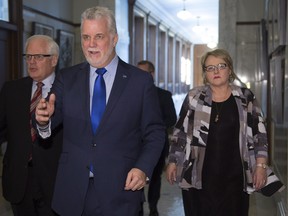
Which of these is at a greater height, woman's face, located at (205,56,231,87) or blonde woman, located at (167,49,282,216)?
woman's face, located at (205,56,231,87)

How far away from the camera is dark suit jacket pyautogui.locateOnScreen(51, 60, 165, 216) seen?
92.7 inches

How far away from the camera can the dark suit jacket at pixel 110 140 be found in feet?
7.73

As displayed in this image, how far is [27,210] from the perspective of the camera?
321cm

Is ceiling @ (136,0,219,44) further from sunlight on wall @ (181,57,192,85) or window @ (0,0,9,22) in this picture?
window @ (0,0,9,22)

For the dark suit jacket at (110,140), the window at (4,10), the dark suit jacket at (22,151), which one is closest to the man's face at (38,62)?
the dark suit jacket at (22,151)

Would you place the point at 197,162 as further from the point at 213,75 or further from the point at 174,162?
the point at 213,75

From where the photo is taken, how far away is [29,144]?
3.11 metres

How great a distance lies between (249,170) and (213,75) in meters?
0.74

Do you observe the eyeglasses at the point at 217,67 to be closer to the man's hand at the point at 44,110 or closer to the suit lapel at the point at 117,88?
the suit lapel at the point at 117,88

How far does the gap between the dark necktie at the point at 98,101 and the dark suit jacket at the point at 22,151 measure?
815 millimetres

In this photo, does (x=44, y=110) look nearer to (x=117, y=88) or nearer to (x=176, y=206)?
(x=117, y=88)

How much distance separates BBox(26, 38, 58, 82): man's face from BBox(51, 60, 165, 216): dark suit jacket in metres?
0.79

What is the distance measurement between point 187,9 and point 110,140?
56.7 ft

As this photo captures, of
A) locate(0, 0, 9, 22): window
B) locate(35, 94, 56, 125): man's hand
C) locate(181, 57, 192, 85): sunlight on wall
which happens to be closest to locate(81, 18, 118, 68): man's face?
locate(35, 94, 56, 125): man's hand
